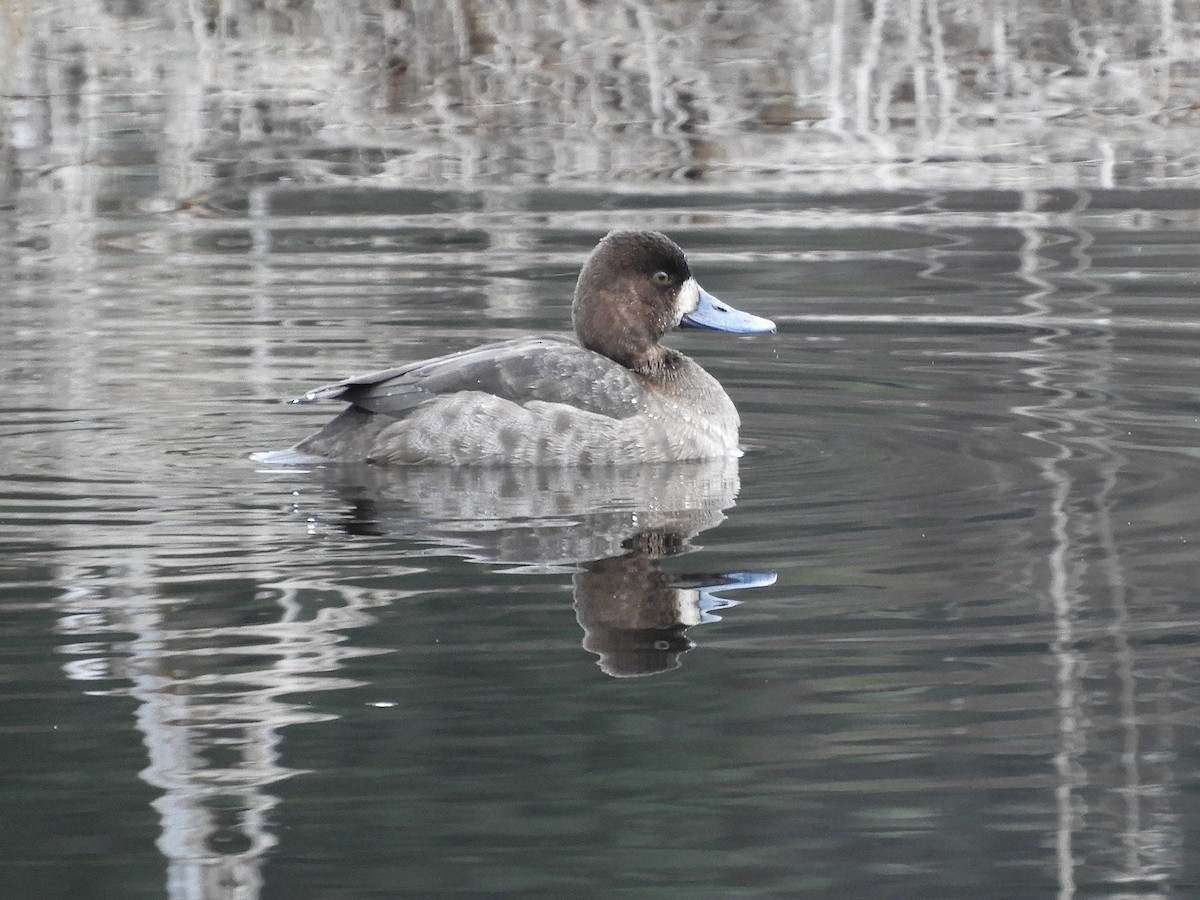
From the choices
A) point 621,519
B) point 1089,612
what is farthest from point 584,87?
point 1089,612

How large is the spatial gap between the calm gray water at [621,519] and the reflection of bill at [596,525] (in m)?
0.02

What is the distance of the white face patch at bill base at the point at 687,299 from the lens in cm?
843

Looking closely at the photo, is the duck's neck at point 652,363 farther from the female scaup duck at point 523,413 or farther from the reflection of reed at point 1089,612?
the reflection of reed at point 1089,612

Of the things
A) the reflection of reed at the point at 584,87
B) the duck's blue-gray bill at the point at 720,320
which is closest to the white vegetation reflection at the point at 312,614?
the duck's blue-gray bill at the point at 720,320

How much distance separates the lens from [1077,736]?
191 inches

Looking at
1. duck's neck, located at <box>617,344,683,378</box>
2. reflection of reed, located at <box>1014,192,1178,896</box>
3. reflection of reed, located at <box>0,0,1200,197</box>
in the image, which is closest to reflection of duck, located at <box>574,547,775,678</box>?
reflection of reed, located at <box>1014,192,1178,896</box>

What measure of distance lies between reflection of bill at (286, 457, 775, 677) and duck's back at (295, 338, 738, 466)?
7 centimetres

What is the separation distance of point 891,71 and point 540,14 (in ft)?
9.96

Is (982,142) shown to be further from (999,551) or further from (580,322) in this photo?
(999,551)

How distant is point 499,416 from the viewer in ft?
25.4

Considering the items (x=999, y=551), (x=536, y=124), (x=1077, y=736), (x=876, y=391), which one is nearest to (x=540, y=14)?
(x=536, y=124)

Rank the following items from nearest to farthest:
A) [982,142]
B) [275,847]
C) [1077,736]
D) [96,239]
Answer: [275,847]
[1077,736]
[96,239]
[982,142]

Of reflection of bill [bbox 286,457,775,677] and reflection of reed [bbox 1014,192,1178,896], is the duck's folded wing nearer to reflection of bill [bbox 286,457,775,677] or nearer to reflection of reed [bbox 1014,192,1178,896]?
reflection of bill [bbox 286,457,775,677]

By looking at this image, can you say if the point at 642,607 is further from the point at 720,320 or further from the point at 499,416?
the point at 720,320
